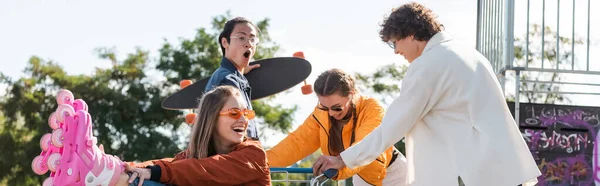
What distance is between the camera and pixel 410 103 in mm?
4703

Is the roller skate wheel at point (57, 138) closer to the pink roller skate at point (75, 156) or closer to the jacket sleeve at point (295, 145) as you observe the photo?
the pink roller skate at point (75, 156)

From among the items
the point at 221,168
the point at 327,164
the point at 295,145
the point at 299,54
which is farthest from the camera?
the point at 299,54

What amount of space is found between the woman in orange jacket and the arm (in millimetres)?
611

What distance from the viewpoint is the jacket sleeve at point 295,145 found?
6.09m

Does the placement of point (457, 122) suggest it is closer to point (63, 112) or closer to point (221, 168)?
point (221, 168)

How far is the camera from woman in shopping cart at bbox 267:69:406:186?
226 inches

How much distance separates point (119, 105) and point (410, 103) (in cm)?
2729

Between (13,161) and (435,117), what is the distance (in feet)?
88.4

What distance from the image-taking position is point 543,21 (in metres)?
7.87

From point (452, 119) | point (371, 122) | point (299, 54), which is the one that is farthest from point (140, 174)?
point (299, 54)


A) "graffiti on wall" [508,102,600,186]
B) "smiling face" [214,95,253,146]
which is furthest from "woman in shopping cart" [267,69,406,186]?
"graffiti on wall" [508,102,600,186]

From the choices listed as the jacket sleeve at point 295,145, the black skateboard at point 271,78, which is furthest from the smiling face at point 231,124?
the black skateboard at point 271,78

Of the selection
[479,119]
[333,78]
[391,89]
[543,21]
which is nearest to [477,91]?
[479,119]

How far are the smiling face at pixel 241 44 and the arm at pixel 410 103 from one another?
1.25 m
